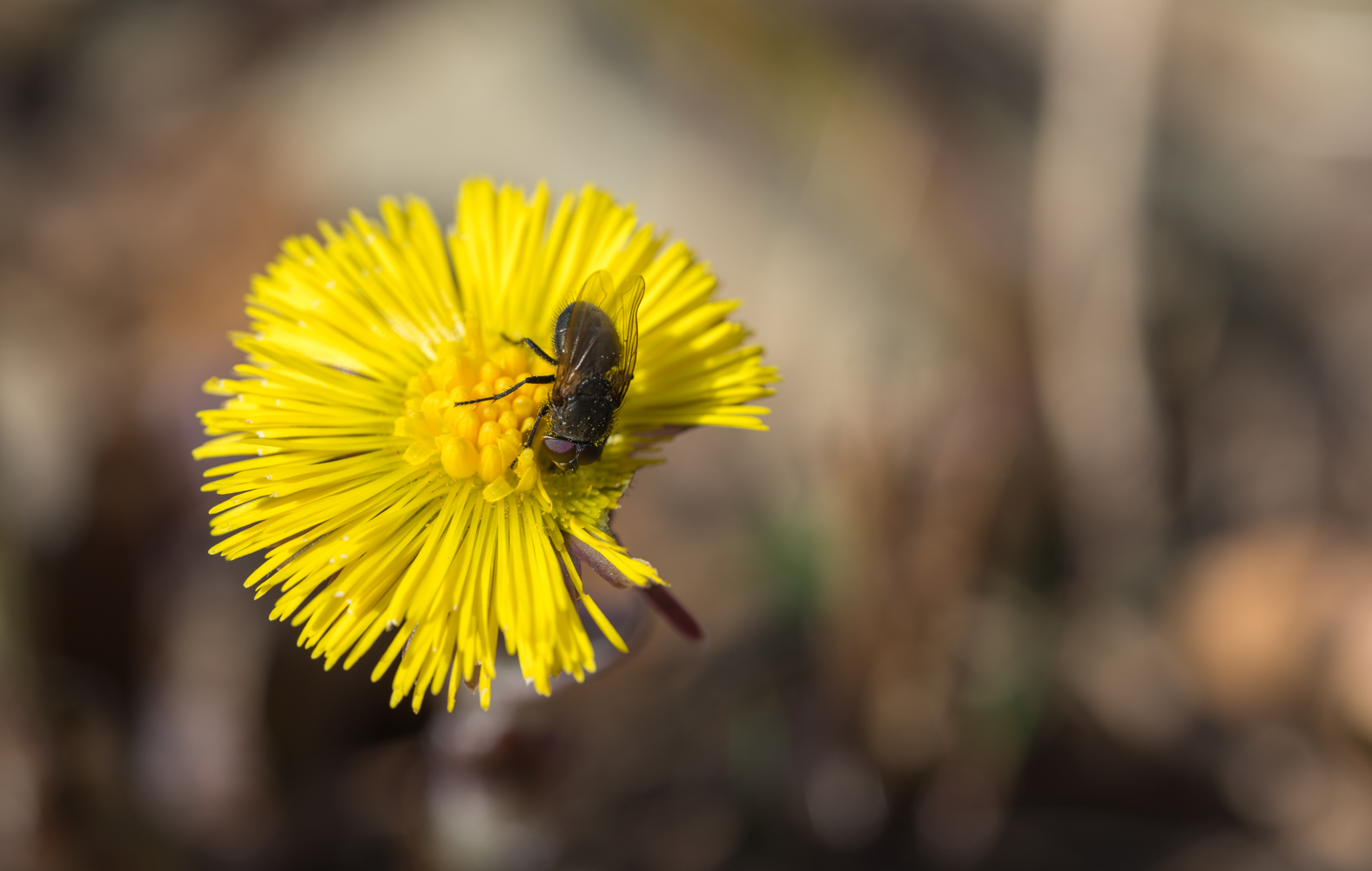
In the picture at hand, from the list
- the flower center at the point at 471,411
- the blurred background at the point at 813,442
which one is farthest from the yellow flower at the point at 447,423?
the blurred background at the point at 813,442

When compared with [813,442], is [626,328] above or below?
above

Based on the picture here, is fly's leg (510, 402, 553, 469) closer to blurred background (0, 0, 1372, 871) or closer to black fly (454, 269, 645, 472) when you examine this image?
black fly (454, 269, 645, 472)

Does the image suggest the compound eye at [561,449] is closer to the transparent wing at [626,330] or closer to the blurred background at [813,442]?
the transparent wing at [626,330]

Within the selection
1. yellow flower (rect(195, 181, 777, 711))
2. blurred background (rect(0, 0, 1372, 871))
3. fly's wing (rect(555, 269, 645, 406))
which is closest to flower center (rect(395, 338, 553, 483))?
yellow flower (rect(195, 181, 777, 711))

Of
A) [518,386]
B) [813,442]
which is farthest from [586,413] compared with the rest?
[813,442]

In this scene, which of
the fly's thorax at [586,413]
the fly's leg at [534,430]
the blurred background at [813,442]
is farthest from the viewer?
the blurred background at [813,442]

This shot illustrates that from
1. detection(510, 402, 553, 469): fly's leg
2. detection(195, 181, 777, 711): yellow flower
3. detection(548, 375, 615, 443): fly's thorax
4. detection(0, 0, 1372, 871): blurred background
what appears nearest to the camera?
detection(195, 181, 777, 711): yellow flower

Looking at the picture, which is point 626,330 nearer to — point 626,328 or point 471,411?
point 626,328
